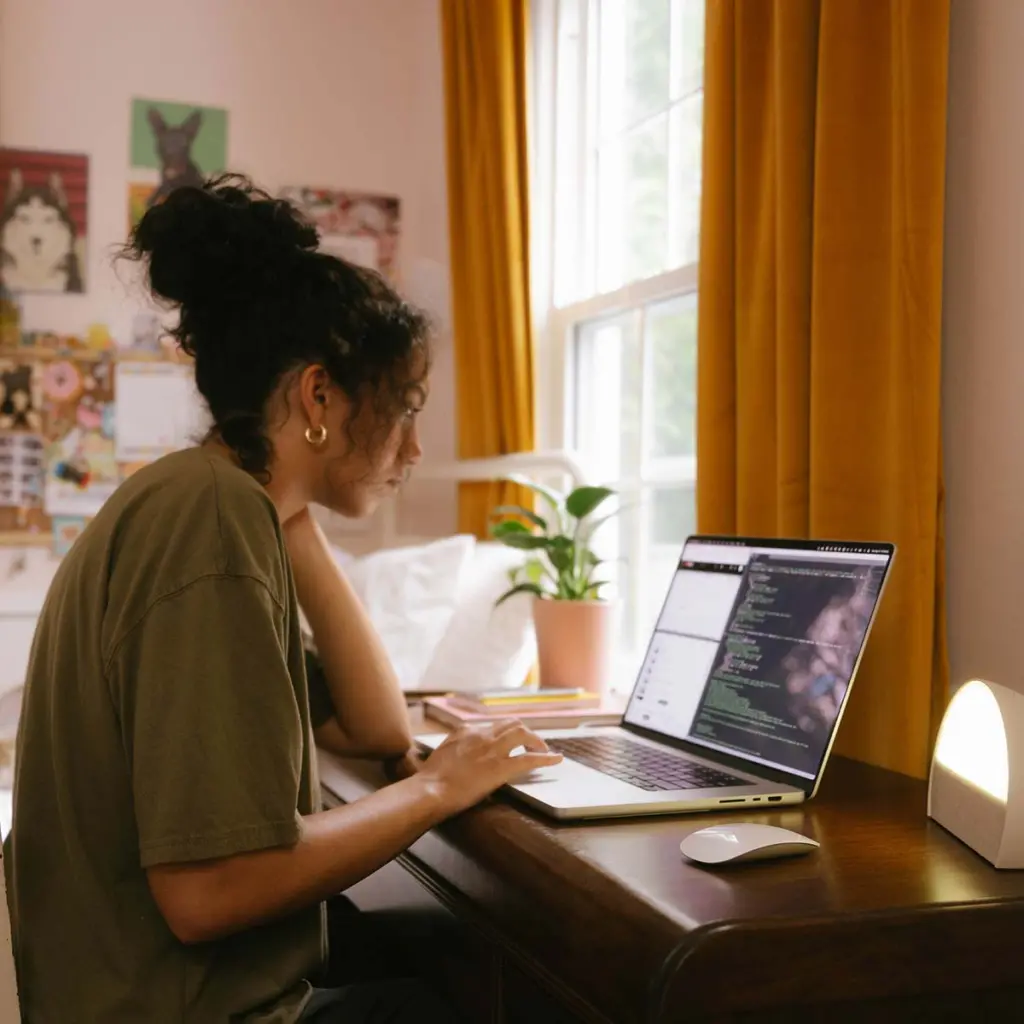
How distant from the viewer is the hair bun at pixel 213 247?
45.9 inches

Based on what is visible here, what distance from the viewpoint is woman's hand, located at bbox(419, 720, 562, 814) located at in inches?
43.6

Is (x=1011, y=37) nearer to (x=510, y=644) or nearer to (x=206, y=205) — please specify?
(x=206, y=205)

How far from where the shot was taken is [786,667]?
125cm

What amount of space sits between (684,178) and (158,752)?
157 centimetres

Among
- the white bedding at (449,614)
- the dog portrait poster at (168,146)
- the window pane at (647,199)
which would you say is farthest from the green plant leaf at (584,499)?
the dog portrait poster at (168,146)

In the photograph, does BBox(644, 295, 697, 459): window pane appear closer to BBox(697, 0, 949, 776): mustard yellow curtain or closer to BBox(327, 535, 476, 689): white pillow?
BBox(327, 535, 476, 689): white pillow

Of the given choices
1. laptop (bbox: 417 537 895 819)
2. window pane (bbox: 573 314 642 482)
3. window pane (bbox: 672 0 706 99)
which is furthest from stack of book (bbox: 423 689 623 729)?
window pane (bbox: 672 0 706 99)

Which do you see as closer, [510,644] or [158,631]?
[158,631]

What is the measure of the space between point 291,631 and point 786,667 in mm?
505

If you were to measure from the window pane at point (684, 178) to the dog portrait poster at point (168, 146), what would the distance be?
1.18 meters

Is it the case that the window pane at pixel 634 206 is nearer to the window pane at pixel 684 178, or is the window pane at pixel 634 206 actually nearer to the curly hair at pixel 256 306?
the window pane at pixel 684 178

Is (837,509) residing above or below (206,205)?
below

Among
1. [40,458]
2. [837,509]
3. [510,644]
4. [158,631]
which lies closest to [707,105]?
[837,509]

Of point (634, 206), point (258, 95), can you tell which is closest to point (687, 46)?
point (634, 206)
